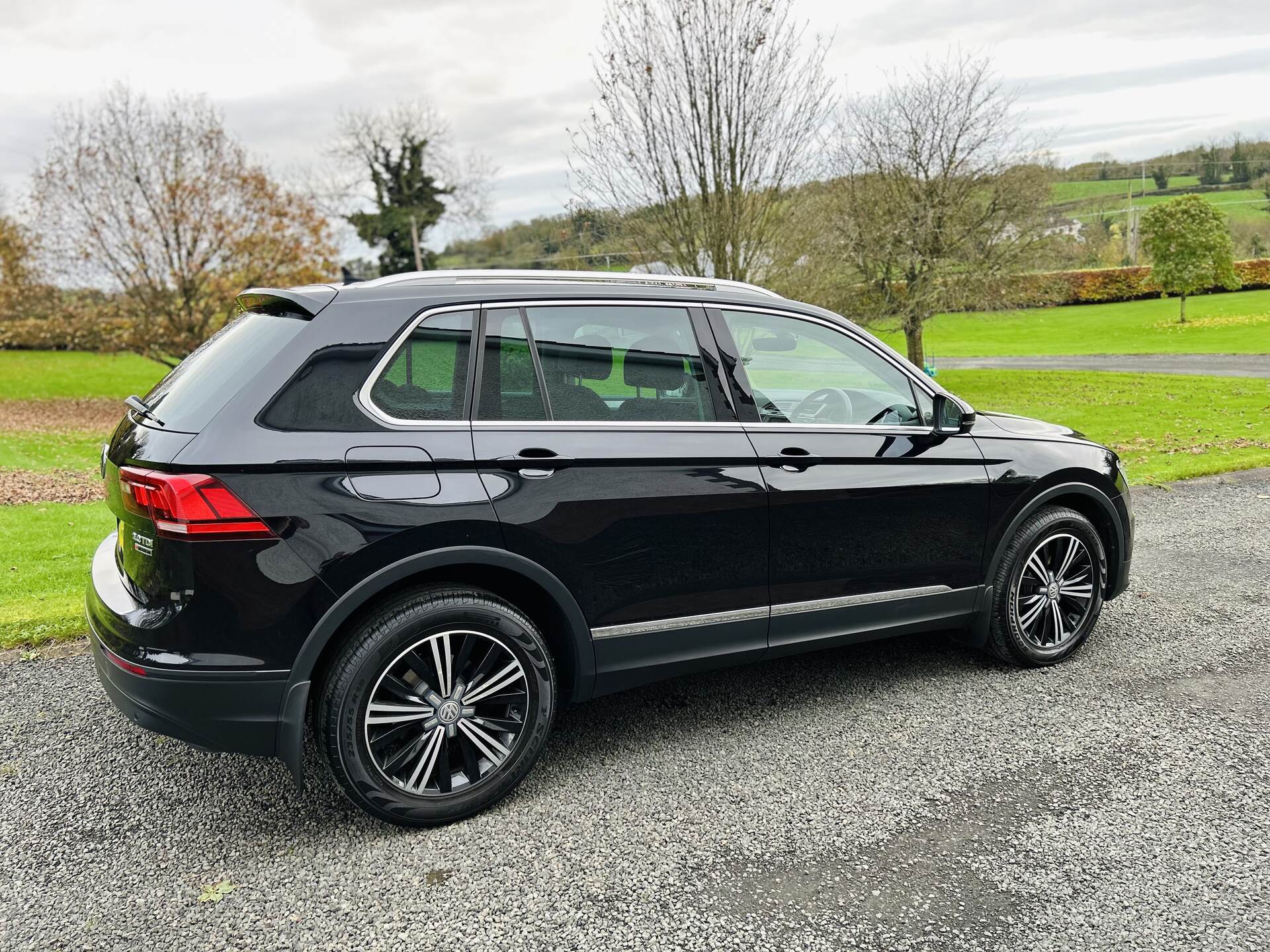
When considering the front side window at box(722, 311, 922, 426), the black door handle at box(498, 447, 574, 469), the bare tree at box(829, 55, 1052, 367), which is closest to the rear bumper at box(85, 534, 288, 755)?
the black door handle at box(498, 447, 574, 469)

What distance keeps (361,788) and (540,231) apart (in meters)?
13.0

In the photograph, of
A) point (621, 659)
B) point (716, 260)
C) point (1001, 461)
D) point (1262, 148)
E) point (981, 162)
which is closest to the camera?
point (621, 659)

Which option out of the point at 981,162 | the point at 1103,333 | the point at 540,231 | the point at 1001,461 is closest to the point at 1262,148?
the point at 1103,333

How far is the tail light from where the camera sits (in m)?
2.78

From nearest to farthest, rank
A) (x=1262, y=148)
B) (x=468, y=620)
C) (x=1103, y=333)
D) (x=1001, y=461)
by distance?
1. (x=468, y=620)
2. (x=1001, y=461)
3. (x=1103, y=333)
4. (x=1262, y=148)

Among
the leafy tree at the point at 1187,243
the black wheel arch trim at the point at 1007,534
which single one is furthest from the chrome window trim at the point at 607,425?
the leafy tree at the point at 1187,243

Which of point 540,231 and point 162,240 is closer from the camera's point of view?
point 540,231

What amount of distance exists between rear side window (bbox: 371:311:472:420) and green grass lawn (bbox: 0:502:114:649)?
10.2ft

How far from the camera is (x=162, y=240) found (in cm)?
2469

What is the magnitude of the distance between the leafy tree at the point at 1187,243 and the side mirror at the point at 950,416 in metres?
40.8

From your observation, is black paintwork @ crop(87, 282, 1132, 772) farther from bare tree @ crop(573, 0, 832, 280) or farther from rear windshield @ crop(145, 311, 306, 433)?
bare tree @ crop(573, 0, 832, 280)

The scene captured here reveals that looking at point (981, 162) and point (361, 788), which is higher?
point (981, 162)

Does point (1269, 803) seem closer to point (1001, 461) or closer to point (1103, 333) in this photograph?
point (1001, 461)

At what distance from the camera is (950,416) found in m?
4.11
